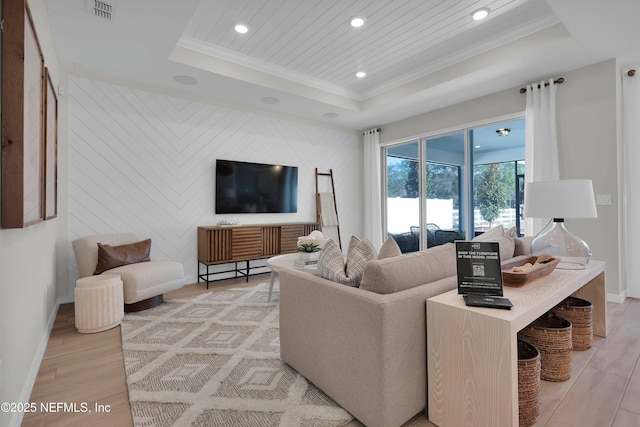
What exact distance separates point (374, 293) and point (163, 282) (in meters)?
2.57

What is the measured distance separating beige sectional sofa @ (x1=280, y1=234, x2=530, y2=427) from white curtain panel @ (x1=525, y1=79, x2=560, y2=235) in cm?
278

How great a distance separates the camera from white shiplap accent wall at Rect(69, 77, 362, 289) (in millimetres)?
3633

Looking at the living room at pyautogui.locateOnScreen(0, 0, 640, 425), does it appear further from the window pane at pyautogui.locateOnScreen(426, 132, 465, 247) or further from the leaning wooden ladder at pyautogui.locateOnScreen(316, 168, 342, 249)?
the leaning wooden ladder at pyautogui.locateOnScreen(316, 168, 342, 249)

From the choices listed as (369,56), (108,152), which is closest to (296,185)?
(369,56)

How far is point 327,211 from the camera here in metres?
5.69

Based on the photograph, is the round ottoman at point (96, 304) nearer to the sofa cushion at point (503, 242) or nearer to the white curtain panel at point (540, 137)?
the sofa cushion at point (503, 242)

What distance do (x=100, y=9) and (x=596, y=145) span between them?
16.3 ft

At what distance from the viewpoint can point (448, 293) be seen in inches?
62.8

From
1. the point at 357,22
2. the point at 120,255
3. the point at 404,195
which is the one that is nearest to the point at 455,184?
the point at 404,195

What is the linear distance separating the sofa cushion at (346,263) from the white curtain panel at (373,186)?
13.7ft

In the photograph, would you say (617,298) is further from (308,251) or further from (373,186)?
(373,186)

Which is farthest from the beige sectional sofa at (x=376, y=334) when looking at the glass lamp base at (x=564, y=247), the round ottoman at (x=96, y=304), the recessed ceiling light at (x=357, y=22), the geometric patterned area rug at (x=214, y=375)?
the recessed ceiling light at (x=357, y=22)

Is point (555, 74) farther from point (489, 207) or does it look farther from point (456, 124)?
point (489, 207)

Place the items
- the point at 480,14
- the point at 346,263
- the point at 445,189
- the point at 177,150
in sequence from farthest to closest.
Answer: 1. the point at 445,189
2. the point at 177,150
3. the point at 480,14
4. the point at 346,263
